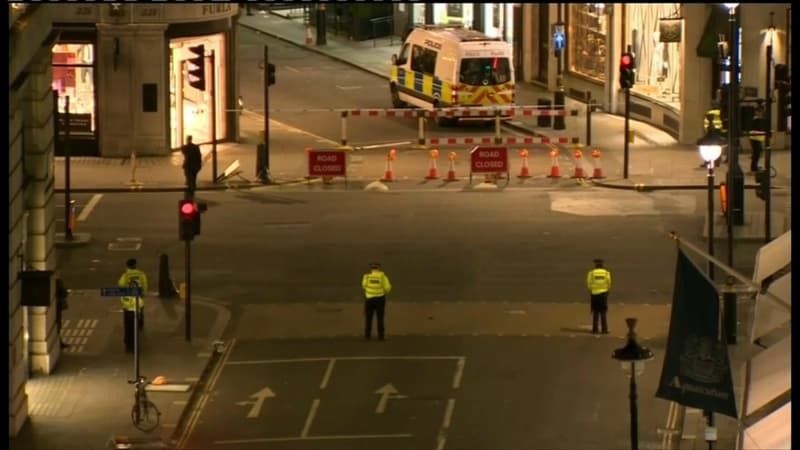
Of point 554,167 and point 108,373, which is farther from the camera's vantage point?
point 554,167

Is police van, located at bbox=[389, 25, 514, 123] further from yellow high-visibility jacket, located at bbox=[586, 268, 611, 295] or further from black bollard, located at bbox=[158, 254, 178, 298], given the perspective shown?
Result: yellow high-visibility jacket, located at bbox=[586, 268, 611, 295]

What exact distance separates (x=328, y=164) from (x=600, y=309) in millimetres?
16421

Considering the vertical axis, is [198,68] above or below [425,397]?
above

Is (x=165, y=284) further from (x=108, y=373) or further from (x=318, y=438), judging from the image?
(x=318, y=438)

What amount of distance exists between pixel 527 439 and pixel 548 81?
39.2 metres

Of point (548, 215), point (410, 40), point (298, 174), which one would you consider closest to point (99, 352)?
point (548, 215)

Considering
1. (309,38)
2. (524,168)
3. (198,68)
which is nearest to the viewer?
(198,68)

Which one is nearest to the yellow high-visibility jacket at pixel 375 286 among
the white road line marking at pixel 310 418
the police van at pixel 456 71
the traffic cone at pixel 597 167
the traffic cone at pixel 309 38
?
the white road line marking at pixel 310 418

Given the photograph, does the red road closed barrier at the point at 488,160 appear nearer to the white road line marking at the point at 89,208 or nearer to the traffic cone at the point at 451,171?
the traffic cone at the point at 451,171

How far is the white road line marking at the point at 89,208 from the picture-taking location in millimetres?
49509

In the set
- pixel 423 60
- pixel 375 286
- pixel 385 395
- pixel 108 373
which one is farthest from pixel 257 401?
pixel 423 60

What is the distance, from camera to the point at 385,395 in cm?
3459

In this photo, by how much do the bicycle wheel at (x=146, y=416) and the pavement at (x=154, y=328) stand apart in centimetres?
A: 14

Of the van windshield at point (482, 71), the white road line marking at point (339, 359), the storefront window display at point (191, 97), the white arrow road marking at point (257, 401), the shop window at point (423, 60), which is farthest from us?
the shop window at point (423, 60)
